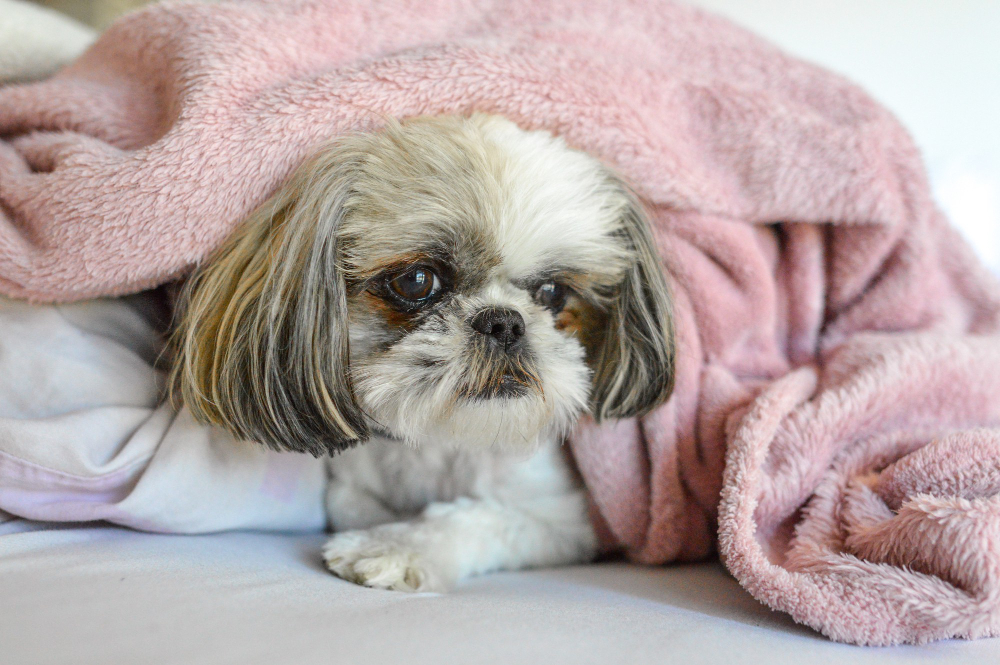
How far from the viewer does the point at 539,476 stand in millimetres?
1385

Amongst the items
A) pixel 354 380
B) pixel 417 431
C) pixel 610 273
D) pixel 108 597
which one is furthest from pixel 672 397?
pixel 108 597

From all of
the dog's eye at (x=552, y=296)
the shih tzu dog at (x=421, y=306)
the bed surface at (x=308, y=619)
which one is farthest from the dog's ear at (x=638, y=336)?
the bed surface at (x=308, y=619)

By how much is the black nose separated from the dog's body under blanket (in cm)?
34

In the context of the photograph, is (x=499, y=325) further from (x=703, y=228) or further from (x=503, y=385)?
(x=703, y=228)

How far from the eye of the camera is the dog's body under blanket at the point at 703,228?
1.05 meters

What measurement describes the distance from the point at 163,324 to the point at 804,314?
1328 mm

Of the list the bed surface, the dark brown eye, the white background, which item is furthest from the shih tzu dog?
the white background

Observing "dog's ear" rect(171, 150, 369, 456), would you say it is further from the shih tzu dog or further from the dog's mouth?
the dog's mouth

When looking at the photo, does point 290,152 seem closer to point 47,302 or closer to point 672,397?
point 47,302

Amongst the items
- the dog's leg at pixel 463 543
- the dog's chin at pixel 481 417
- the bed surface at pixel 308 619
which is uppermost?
the dog's chin at pixel 481 417

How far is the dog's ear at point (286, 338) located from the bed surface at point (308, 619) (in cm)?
22

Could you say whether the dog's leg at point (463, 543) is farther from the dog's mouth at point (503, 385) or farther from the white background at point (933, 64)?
the white background at point (933, 64)

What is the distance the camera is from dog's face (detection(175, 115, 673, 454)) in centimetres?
106

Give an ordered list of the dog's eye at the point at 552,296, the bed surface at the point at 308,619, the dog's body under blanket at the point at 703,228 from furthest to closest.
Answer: the dog's eye at the point at 552,296, the dog's body under blanket at the point at 703,228, the bed surface at the point at 308,619
